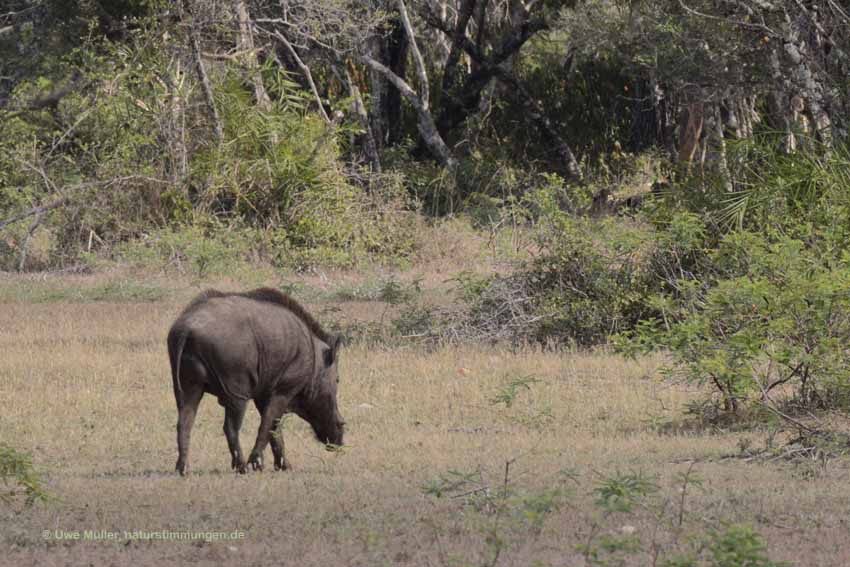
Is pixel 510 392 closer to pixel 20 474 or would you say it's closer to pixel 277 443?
pixel 277 443

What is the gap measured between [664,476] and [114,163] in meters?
15.3

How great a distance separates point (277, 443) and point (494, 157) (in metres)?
20.8

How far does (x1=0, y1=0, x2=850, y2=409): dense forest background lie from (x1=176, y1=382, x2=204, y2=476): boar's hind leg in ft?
12.0

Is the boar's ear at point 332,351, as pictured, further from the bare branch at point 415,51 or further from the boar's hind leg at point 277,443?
the bare branch at point 415,51

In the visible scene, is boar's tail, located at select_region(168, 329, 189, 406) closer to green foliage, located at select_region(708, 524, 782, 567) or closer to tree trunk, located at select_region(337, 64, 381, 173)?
green foliage, located at select_region(708, 524, 782, 567)

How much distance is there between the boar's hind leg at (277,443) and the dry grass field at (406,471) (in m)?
0.32

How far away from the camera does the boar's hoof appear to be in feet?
30.1

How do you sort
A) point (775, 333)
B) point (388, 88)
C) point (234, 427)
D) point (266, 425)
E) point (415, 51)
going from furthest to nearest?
point (388, 88), point (415, 51), point (775, 333), point (266, 425), point (234, 427)

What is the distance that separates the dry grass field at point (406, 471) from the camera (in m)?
6.74

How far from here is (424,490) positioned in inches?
302

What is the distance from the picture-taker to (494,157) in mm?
29625

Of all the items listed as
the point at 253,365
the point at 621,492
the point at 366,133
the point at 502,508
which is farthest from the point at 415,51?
the point at 621,492

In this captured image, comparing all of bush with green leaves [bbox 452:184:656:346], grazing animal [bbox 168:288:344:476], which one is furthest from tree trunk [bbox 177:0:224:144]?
grazing animal [bbox 168:288:344:476]

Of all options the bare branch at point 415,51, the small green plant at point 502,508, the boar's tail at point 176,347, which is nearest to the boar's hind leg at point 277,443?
the boar's tail at point 176,347
